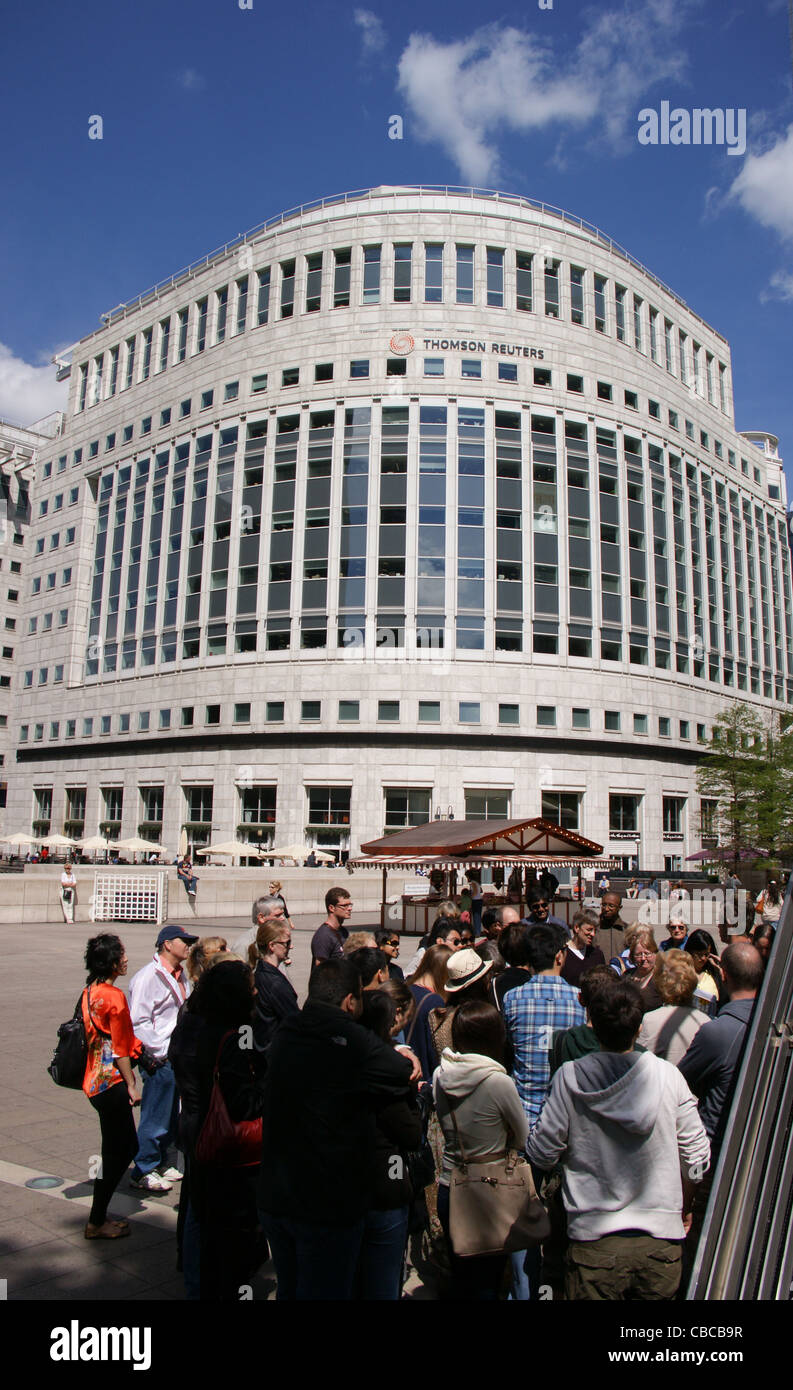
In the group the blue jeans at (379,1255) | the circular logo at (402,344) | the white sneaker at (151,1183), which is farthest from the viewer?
the circular logo at (402,344)

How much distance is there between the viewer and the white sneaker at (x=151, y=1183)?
6.41 meters

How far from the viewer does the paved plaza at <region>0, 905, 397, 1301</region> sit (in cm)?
477

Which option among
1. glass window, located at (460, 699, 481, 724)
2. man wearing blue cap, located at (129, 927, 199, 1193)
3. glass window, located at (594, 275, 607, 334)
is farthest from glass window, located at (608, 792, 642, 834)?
man wearing blue cap, located at (129, 927, 199, 1193)

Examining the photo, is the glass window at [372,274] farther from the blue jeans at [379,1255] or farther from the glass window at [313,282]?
the blue jeans at [379,1255]

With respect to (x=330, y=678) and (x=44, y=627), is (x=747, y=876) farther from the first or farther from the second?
(x=44, y=627)

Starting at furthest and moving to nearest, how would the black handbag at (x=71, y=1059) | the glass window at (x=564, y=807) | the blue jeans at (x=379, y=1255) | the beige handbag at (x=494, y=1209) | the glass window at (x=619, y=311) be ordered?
the glass window at (x=619, y=311) < the glass window at (x=564, y=807) < the black handbag at (x=71, y=1059) < the beige handbag at (x=494, y=1209) < the blue jeans at (x=379, y=1255)

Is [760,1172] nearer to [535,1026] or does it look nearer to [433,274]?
[535,1026]

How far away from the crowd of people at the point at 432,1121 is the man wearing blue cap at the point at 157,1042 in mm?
529

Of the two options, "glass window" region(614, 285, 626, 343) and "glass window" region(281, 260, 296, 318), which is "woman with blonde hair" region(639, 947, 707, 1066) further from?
"glass window" region(614, 285, 626, 343)

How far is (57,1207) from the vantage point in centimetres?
584

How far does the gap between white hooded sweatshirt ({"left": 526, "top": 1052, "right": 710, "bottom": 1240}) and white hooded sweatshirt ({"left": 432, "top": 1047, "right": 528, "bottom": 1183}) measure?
339 millimetres

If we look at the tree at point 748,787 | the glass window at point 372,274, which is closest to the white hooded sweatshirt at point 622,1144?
the tree at point 748,787

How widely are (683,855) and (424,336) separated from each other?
3513 centimetres

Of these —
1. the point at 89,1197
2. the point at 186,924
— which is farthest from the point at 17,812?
the point at 89,1197
